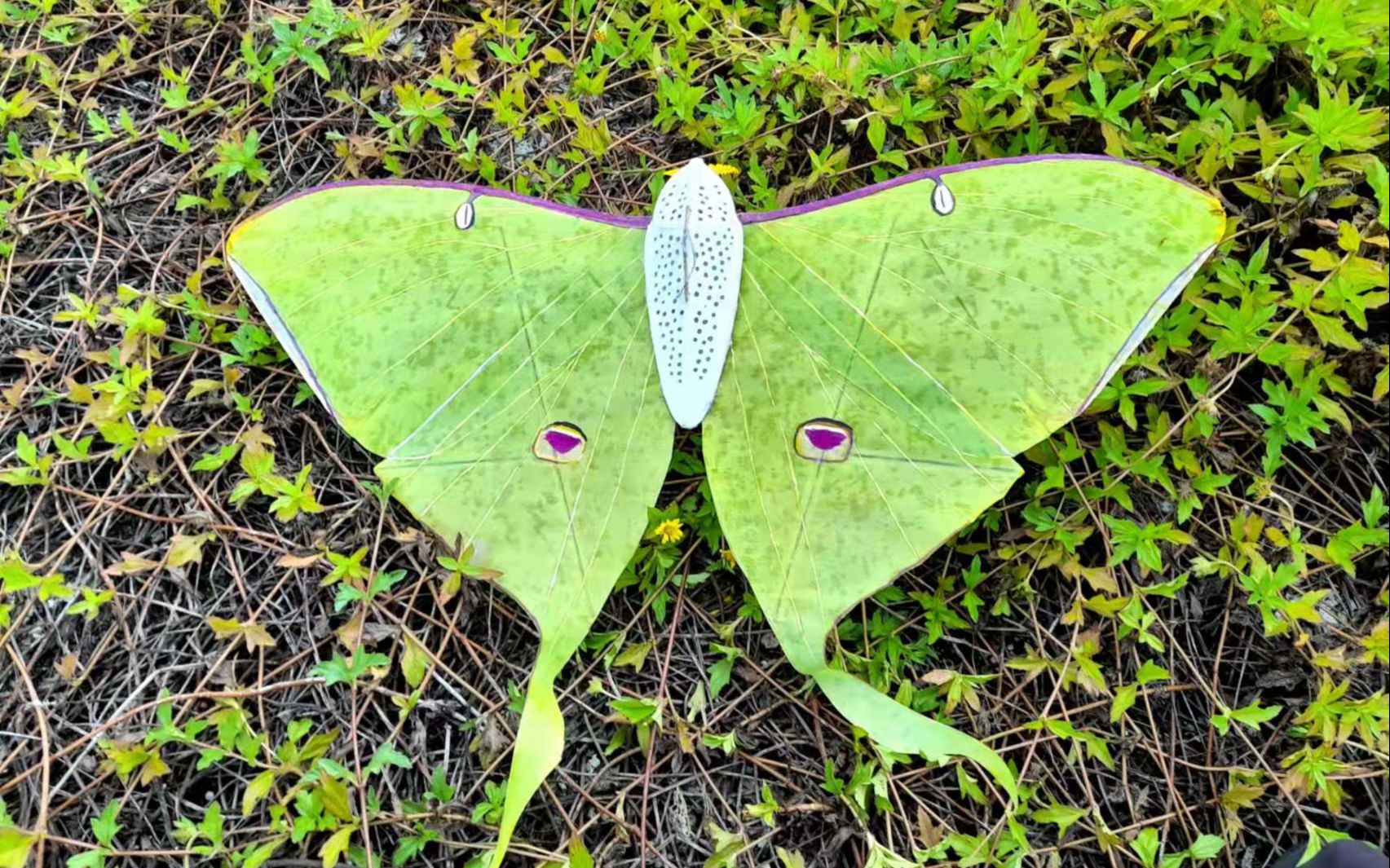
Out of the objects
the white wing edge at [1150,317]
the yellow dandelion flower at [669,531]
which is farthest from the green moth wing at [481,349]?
the white wing edge at [1150,317]

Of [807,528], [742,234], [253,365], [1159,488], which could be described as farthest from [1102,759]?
[253,365]

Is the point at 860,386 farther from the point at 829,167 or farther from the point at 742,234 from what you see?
the point at 829,167

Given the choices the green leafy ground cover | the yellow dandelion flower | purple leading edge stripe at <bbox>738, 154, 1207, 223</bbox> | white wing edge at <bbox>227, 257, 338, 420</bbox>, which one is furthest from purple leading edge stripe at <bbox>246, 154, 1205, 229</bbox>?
the yellow dandelion flower

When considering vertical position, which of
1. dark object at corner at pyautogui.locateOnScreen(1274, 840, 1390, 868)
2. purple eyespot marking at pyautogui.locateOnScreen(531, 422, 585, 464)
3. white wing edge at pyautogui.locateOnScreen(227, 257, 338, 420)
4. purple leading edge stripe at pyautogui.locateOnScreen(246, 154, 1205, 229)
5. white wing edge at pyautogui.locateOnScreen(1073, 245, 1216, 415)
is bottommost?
dark object at corner at pyautogui.locateOnScreen(1274, 840, 1390, 868)

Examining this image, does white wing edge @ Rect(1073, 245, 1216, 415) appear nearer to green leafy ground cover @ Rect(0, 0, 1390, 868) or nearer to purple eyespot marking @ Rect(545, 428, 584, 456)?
green leafy ground cover @ Rect(0, 0, 1390, 868)

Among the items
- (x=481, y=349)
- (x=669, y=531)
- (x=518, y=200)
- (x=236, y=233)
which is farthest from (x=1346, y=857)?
(x=236, y=233)

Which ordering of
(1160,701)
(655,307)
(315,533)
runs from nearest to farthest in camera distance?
(655,307), (1160,701), (315,533)
